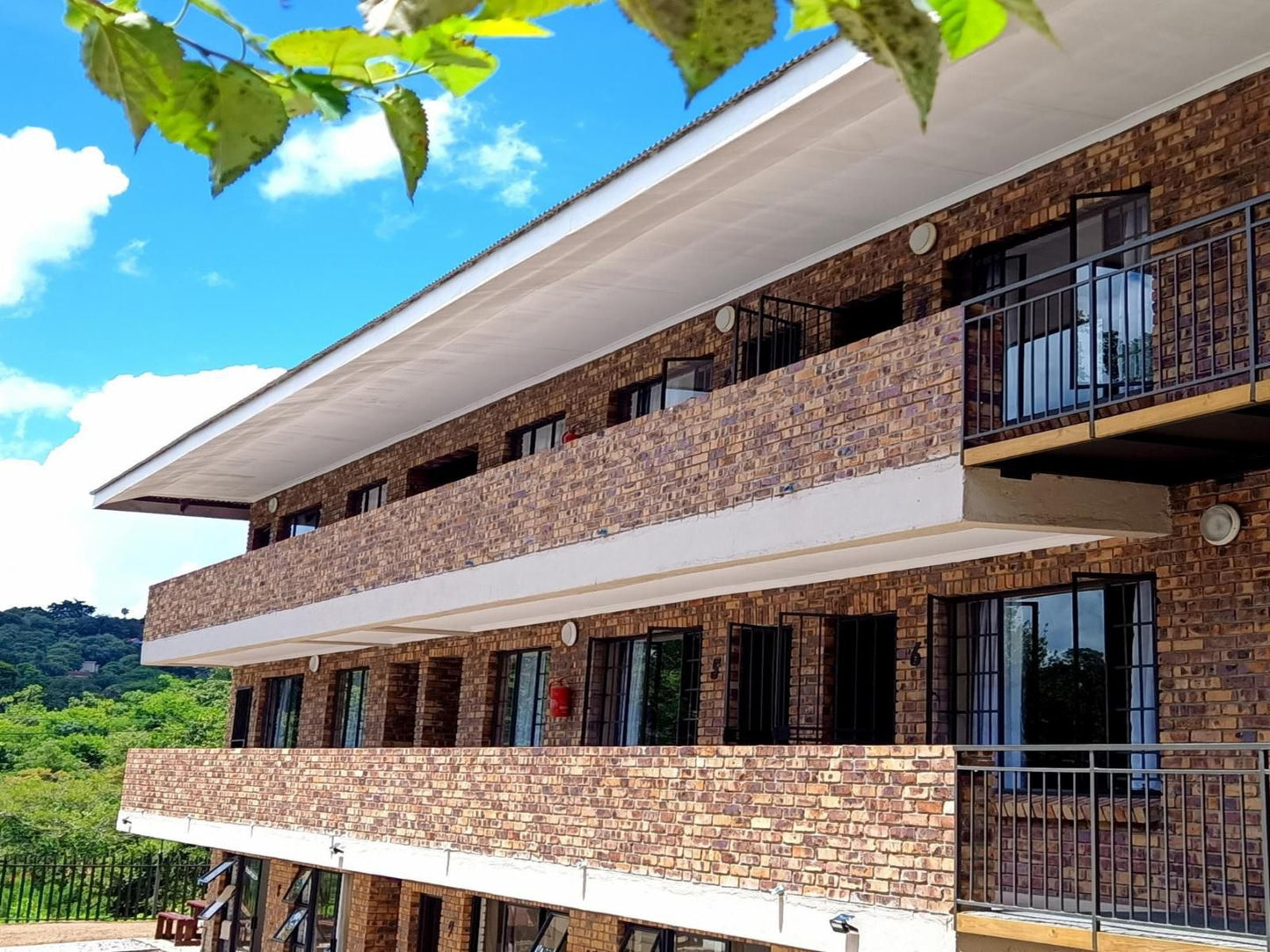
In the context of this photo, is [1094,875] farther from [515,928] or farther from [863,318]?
[515,928]

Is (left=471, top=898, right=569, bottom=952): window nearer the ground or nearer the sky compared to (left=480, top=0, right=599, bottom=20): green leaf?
nearer the ground

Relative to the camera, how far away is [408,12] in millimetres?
1407

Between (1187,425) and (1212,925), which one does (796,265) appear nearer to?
(1187,425)

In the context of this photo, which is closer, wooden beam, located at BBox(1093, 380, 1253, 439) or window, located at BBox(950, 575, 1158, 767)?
wooden beam, located at BBox(1093, 380, 1253, 439)

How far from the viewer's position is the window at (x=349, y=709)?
22.5m

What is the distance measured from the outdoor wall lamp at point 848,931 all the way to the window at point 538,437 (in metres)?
8.65

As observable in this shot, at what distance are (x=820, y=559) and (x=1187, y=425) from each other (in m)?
4.00

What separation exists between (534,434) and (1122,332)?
31.4 ft

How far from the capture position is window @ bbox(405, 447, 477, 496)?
20719 mm

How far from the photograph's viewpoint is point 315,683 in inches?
938

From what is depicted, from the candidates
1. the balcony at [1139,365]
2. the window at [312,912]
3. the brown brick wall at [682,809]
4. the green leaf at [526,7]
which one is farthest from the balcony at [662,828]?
the green leaf at [526,7]

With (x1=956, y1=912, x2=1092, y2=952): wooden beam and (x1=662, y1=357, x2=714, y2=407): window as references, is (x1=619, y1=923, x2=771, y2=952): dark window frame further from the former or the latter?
(x1=662, y1=357, x2=714, y2=407): window

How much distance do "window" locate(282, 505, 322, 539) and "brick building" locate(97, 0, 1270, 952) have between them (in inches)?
226

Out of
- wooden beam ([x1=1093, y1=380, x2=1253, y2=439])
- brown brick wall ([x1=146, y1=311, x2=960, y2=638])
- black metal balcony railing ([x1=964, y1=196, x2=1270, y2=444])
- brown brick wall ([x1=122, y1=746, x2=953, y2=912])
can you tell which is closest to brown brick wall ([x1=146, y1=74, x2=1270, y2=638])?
brown brick wall ([x1=146, y1=311, x2=960, y2=638])
